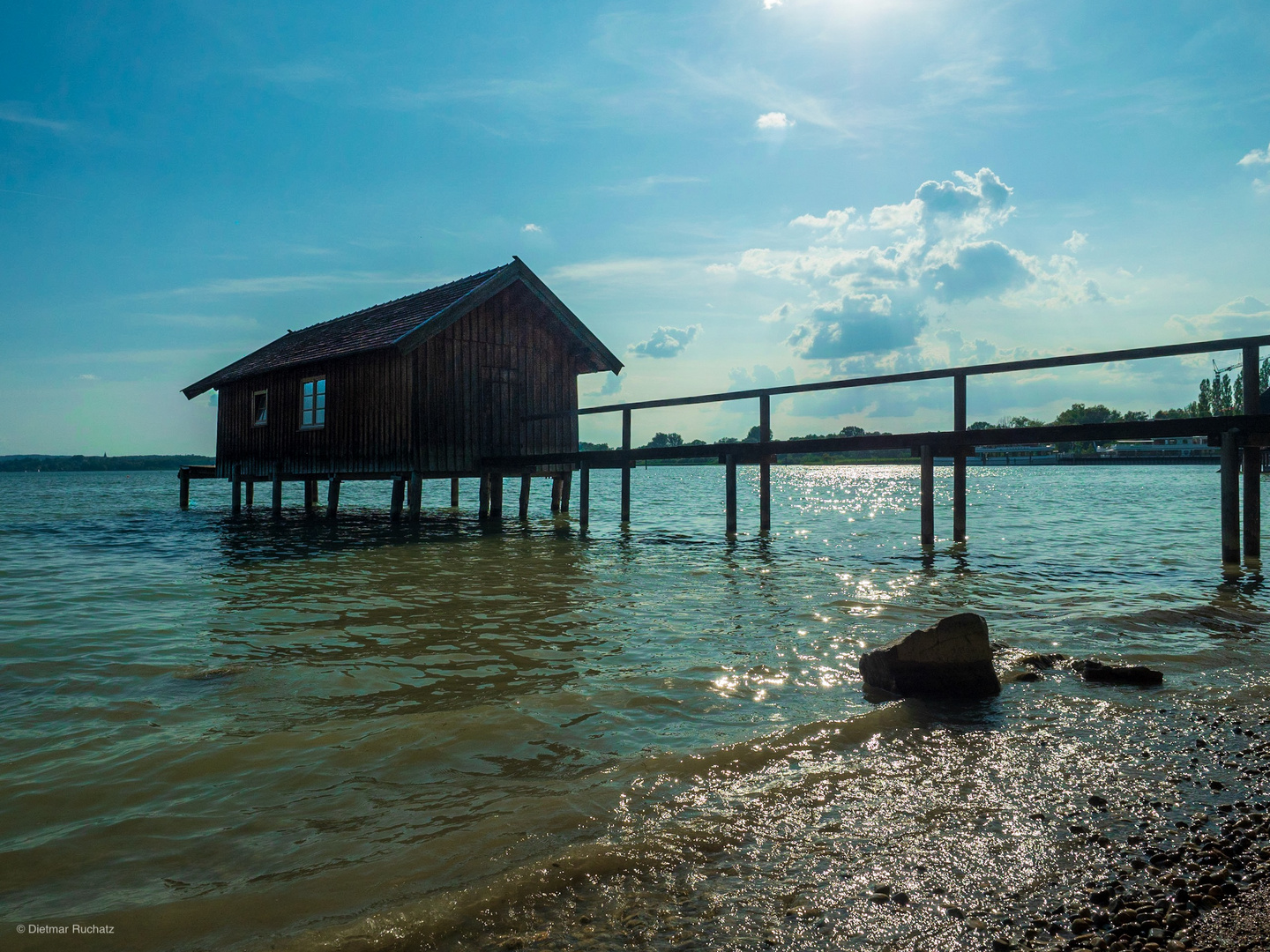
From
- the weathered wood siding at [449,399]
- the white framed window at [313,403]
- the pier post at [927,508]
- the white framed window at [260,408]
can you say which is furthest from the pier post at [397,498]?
the pier post at [927,508]

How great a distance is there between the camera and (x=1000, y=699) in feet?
17.2

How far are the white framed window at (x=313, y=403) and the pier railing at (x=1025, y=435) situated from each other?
9166 mm

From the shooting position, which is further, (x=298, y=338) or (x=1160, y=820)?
(x=298, y=338)

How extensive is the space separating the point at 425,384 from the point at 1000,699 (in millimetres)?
16330

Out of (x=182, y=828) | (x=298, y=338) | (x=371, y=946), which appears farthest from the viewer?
(x=298, y=338)

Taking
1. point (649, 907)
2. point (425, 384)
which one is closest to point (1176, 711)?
point (649, 907)

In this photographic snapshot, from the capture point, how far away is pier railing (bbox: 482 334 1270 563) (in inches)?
430

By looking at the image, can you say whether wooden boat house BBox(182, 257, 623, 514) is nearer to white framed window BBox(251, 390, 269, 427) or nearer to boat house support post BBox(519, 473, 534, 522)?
white framed window BBox(251, 390, 269, 427)

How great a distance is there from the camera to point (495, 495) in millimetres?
22391

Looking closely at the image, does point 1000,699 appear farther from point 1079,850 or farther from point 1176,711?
point 1079,850

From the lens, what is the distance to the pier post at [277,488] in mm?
23578

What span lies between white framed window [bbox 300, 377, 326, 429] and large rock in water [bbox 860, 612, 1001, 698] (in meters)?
19.5

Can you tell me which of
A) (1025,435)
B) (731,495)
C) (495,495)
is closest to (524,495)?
(495,495)


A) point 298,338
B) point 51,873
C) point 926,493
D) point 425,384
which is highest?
point 298,338
